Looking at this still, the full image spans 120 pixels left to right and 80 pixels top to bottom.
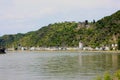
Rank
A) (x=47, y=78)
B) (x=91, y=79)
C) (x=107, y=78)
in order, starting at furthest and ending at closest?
(x=47, y=78) < (x=91, y=79) < (x=107, y=78)

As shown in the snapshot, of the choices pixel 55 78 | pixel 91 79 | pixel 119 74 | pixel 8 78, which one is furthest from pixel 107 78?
pixel 8 78

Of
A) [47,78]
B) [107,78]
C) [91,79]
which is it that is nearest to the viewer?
[107,78]

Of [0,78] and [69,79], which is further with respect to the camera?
[0,78]

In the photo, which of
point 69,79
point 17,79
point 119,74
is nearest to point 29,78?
point 17,79

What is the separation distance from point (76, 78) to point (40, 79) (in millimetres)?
4725

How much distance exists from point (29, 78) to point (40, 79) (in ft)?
7.09

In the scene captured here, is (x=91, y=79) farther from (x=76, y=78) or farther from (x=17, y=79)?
(x=17, y=79)

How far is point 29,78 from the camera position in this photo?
54562 mm

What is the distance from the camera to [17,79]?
53.5 m

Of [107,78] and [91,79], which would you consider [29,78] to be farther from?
[107,78]

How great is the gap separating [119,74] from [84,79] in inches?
1027

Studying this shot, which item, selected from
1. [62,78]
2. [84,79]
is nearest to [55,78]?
[62,78]

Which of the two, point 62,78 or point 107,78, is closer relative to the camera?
point 107,78

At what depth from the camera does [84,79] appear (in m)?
51.4
